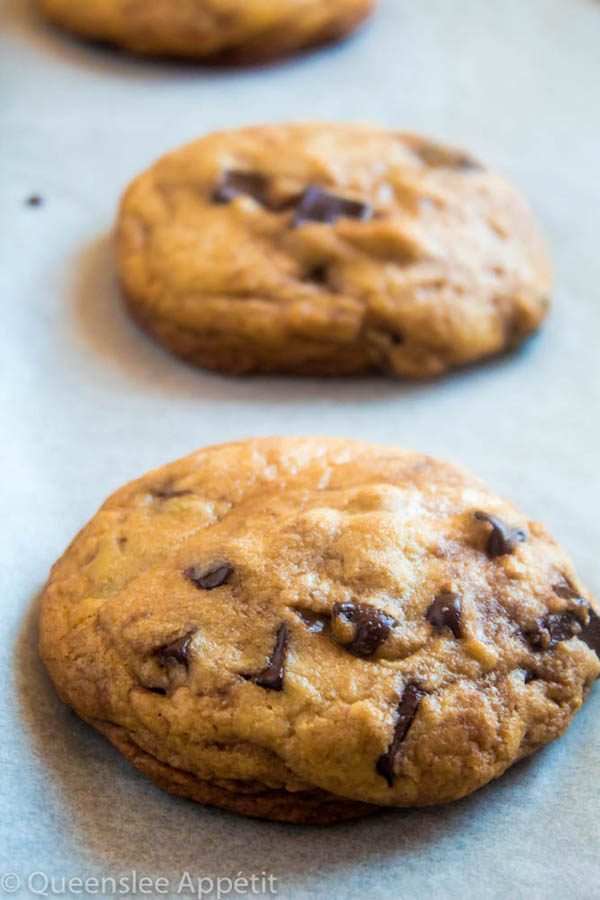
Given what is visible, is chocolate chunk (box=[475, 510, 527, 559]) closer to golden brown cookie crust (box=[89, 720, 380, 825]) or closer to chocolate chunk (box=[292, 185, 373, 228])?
golden brown cookie crust (box=[89, 720, 380, 825])

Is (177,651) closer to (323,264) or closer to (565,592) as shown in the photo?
(565,592)

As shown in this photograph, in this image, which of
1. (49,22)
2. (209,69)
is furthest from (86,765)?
(49,22)

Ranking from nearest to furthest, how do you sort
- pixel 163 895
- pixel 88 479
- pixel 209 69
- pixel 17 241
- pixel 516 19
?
1. pixel 163 895
2. pixel 88 479
3. pixel 17 241
4. pixel 209 69
5. pixel 516 19

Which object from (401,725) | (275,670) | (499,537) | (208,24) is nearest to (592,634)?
(499,537)

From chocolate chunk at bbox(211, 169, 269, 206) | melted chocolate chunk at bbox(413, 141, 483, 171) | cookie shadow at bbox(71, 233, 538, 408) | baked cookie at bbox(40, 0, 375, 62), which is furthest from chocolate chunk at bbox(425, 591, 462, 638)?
baked cookie at bbox(40, 0, 375, 62)

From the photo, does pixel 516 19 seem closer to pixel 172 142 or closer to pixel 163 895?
pixel 172 142

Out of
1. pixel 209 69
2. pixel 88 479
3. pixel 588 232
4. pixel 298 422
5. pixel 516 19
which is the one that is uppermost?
pixel 516 19

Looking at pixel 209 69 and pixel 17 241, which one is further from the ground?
pixel 209 69
